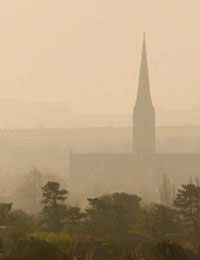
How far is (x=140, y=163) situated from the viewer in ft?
440

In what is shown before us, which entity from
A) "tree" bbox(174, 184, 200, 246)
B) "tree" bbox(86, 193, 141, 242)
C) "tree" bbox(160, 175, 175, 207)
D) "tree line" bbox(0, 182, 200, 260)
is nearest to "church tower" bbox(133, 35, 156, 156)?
"tree" bbox(160, 175, 175, 207)

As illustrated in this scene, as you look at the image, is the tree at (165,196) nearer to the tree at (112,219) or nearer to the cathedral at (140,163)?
the tree at (112,219)

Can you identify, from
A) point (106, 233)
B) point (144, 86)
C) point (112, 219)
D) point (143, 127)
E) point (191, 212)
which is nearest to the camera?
point (106, 233)

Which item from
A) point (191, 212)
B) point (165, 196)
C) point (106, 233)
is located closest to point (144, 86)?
point (165, 196)

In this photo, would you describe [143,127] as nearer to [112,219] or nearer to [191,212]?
[191,212]

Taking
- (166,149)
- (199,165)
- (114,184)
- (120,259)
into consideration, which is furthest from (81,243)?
(166,149)

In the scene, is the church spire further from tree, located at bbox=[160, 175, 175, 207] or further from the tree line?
the tree line

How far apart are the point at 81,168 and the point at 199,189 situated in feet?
291

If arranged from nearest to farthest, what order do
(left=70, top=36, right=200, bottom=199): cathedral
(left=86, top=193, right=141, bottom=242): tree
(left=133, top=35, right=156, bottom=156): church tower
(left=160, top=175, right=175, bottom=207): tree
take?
1. (left=86, top=193, right=141, bottom=242): tree
2. (left=160, top=175, right=175, bottom=207): tree
3. (left=133, top=35, right=156, bottom=156): church tower
4. (left=70, top=36, right=200, bottom=199): cathedral

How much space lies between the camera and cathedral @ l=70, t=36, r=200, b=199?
132625 millimetres

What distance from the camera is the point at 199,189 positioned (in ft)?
161

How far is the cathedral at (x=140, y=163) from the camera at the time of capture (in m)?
133

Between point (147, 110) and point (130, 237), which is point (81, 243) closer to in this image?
point (130, 237)

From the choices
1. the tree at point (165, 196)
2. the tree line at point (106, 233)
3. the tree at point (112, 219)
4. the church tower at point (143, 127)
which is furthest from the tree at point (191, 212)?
the church tower at point (143, 127)
